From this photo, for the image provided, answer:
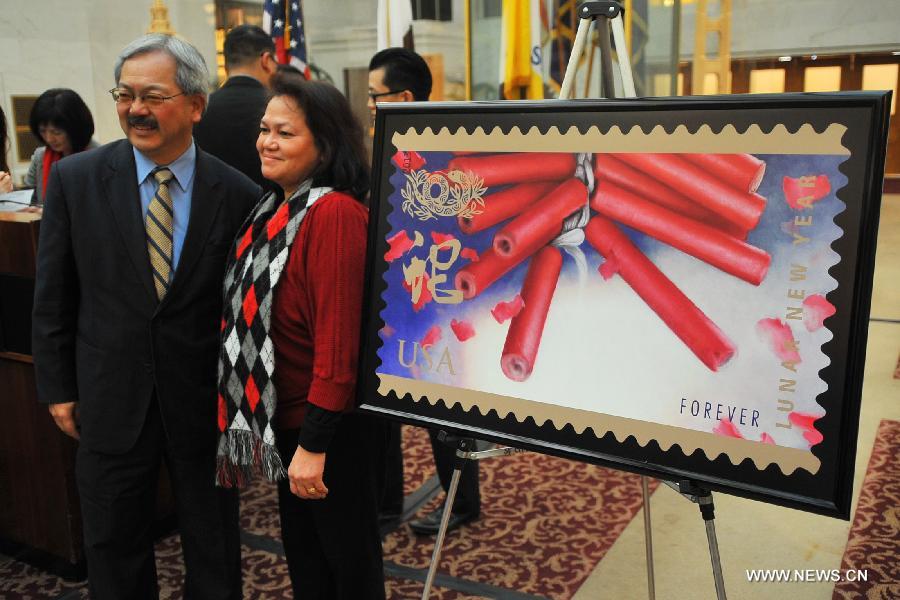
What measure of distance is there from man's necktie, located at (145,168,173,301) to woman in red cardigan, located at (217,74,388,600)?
0.18 metres

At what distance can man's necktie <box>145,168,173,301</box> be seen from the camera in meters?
2.05

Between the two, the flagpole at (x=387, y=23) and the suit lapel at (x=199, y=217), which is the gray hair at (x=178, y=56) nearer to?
the suit lapel at (x=199, y=217)

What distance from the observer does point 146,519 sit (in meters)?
2.17

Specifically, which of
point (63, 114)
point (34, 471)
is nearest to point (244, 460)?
point (34, 471)

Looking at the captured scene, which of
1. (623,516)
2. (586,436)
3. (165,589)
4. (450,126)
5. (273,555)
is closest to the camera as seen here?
(586,436)

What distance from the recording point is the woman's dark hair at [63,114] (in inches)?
152

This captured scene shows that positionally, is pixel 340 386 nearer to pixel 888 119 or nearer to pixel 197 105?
pixel 197 105

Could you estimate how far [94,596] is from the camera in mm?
2164

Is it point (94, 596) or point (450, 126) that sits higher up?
point (450, 126)

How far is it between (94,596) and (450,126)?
153cm

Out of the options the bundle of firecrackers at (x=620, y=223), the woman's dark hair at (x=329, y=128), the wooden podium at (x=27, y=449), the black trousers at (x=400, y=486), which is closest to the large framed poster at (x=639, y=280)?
the bundle of firecrackers at (x=620, y=223)

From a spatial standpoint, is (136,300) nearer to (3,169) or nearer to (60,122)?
(3,169)

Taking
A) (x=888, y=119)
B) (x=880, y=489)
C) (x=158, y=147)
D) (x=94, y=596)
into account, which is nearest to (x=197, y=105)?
(x=158, y=147)

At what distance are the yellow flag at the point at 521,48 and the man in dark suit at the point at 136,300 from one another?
3634mm
